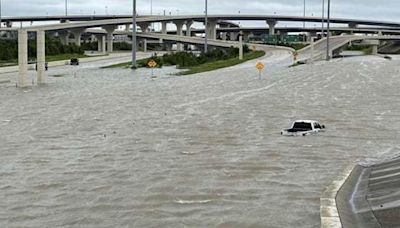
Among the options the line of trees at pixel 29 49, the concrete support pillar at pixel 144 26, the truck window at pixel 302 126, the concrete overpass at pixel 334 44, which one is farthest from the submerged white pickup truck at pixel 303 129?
the concrete support pillar at pixel 144 26

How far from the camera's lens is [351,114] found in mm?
29750

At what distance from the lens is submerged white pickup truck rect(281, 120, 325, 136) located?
23072 mm

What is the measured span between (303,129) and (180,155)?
21.0 feet

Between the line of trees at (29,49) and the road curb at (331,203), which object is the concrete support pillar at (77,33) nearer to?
the line of trees at (29,49)

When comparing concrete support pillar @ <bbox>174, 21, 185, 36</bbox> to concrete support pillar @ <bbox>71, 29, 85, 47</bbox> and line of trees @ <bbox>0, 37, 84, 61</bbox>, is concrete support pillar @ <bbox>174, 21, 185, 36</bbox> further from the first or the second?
line of trees @ <bbox>0, 37, 84, 61</bbox>

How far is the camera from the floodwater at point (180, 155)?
41.4ft

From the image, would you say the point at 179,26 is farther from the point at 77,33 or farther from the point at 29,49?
the point at 29,49

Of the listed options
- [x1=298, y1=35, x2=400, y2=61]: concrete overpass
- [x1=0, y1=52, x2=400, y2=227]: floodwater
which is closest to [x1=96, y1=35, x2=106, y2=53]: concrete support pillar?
[x1=298, y1=35, x2=400, y2=61]: concrete overpass

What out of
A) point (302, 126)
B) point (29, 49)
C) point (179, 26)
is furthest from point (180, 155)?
point (179, 26)

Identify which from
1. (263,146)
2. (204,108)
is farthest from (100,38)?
(263,146)

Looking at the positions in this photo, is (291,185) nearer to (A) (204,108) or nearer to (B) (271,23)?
(A) (204,108)

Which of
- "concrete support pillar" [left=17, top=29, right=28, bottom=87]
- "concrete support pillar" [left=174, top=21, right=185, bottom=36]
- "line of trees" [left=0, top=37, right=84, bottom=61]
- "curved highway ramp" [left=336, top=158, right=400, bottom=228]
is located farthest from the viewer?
"concrete support pillar" [left=174, top=21, right=185, bottom=36]

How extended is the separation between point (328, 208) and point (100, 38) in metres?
146

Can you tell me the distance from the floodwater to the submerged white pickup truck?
44 centimetres
